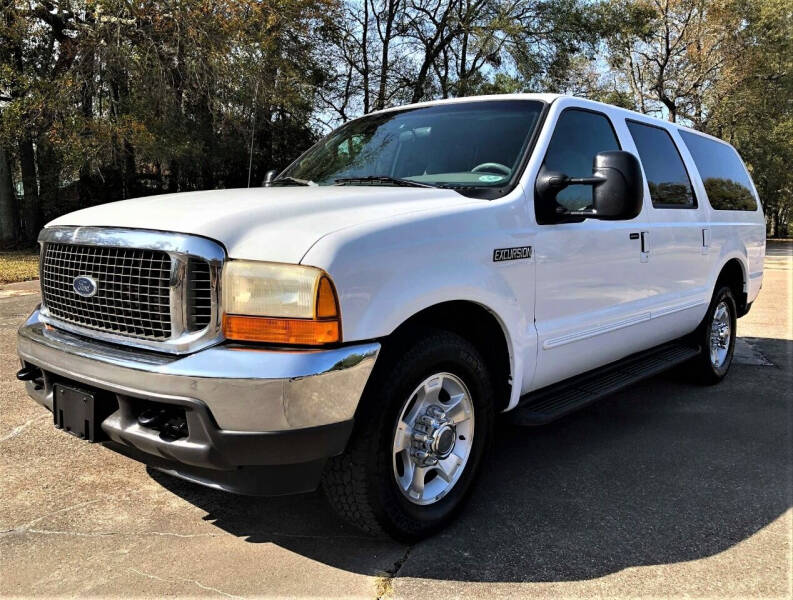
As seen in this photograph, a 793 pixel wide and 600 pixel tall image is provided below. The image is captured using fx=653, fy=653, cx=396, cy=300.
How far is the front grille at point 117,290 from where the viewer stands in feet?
7.79

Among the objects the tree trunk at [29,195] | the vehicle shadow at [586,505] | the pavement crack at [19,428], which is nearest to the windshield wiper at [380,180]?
the vehicle shadow at [586,505]

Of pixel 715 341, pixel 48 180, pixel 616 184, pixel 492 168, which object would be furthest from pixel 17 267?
pixel 616 184

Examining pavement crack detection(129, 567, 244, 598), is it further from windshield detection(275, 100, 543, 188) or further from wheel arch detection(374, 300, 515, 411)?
windshield detection(275, 100, 543, 188)

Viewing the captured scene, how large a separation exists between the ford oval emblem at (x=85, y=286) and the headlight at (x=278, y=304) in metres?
0.70

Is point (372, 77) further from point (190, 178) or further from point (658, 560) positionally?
point (658, 560)

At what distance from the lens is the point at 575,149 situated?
3.57 metres

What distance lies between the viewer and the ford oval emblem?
8.51 feet

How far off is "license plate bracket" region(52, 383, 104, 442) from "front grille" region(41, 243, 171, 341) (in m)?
0.27

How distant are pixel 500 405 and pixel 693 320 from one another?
2489 millimetres

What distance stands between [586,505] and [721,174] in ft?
11.6

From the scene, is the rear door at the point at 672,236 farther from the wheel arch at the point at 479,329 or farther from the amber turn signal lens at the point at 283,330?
the amber turn signal lens at the point at 283,330

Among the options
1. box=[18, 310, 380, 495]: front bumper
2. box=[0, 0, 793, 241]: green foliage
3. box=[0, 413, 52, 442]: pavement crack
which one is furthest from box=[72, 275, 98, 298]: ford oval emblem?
box=[0, 0, 793, 241]: green foliage

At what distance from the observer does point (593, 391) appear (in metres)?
3.59

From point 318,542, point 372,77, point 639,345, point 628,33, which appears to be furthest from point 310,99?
point 318,542
